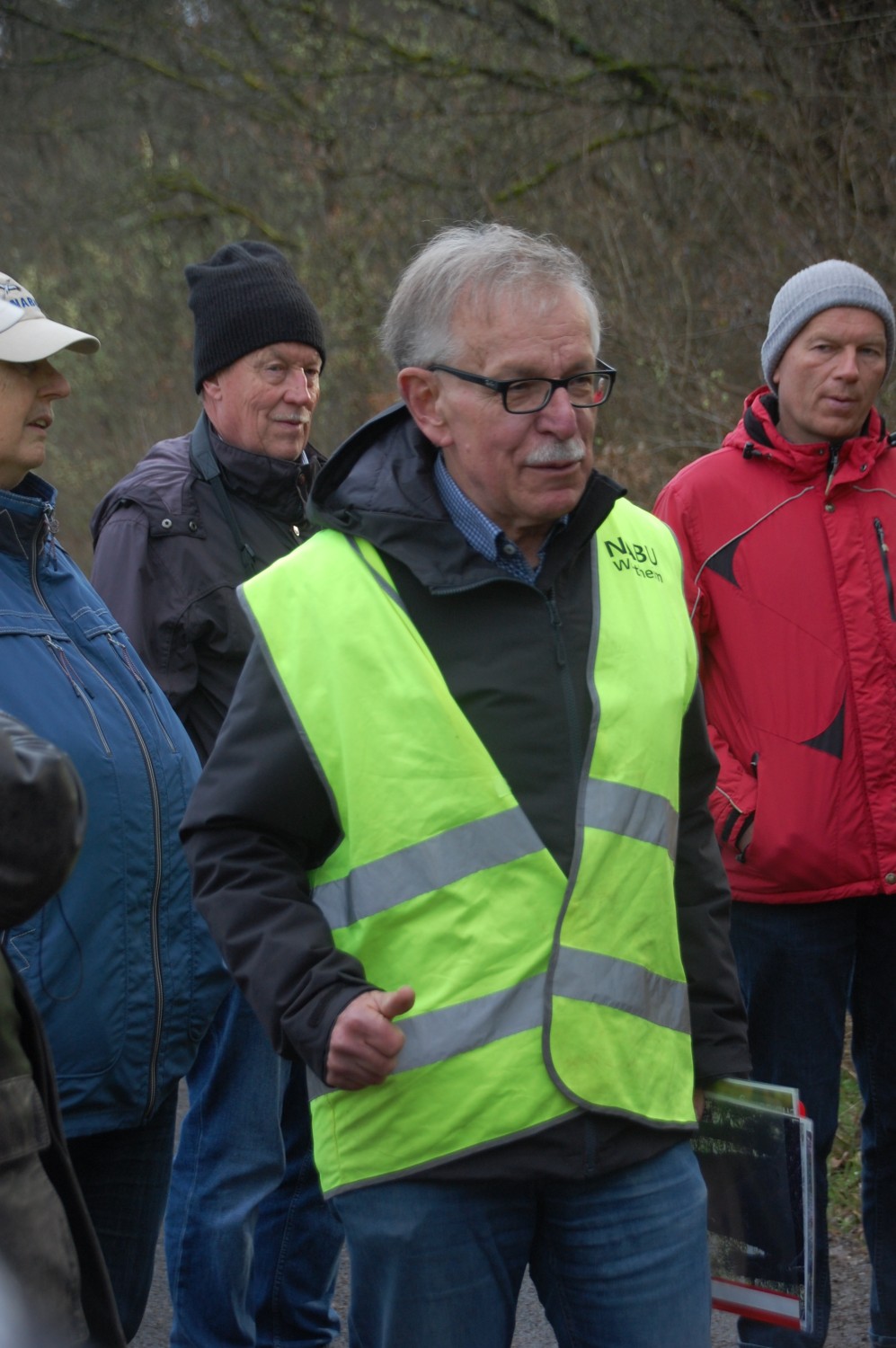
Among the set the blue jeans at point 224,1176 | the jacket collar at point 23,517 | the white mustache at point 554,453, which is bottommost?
the blue jeans at point 224,1176

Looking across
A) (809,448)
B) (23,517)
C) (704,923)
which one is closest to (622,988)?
(704,923)

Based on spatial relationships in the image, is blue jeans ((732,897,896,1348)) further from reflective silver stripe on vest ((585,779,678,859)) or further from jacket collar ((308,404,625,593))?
jacket collar ((308,404,625,593))

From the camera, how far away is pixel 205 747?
145 inches

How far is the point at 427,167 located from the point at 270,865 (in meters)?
9.46

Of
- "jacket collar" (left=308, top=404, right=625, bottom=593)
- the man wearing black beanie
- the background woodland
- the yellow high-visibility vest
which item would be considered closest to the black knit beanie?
the man wearing black beanie

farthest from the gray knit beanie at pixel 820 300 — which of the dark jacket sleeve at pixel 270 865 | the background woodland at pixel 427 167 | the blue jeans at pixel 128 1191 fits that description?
the background woodland at pixel 427 167

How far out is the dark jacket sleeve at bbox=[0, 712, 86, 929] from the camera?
67.2 inches

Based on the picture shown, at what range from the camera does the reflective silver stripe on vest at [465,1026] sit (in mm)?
2213

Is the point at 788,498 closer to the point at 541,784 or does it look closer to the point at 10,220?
the point at 541,784

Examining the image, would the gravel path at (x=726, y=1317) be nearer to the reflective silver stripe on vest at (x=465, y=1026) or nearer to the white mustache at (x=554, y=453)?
the reflective silver stripe on vest at (x=465, y=1026)

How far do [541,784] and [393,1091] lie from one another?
18.2 inches

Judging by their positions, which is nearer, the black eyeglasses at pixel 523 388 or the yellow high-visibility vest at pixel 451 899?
the yellow high-visibility vest at pixel 451 899

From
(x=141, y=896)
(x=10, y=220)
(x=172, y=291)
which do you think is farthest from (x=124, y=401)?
(x=141, y=896)

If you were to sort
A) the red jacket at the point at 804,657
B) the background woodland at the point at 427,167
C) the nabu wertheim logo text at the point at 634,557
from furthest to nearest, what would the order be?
the background woodland at the point at 427,167 → the red jacket at the point at 804,657 → the nabu wertheim logo text at the point at 634,557
